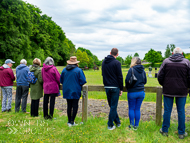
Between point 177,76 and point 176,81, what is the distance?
0.11m

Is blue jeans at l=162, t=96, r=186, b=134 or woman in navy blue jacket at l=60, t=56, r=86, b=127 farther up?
woman in navy blue jacket at l=60, t=56, r=86, b=127

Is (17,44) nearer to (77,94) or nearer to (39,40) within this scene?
(39,40)

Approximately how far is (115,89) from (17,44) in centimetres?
2568

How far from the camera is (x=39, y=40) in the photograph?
3800 cm

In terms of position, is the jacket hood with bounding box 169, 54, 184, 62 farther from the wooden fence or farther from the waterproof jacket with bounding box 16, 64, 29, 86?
the waterproof jacket with bounding box 16, 64, 29, 86

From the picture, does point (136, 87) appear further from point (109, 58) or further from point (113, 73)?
point (109, 58)

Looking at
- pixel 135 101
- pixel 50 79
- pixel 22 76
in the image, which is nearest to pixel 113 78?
pixel 135 101

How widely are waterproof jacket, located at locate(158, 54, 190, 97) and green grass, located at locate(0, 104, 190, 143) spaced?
1.03m

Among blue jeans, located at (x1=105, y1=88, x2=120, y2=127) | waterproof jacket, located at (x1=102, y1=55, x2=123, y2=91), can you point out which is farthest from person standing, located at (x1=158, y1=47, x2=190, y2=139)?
blue jeans, located at (x1=105, y1=88, x2=120, y2=127)

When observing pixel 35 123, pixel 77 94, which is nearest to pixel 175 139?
pixel 77 94

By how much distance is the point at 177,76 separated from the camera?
3.78 meters

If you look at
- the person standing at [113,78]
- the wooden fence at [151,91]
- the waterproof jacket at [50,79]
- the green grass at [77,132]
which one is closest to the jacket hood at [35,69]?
the waterproof jacket at [50,79]

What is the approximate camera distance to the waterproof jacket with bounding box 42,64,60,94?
4.98m

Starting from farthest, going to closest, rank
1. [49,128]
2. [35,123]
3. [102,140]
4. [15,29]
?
[15,29], [35,123], [49,128], [102,140]
